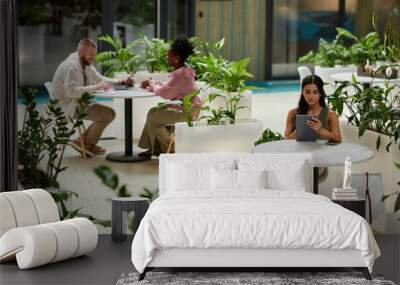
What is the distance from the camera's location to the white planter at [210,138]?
8.78 meters

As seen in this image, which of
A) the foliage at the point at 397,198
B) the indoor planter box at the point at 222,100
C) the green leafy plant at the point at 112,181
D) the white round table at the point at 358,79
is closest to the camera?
the foliage at the point at 397,198

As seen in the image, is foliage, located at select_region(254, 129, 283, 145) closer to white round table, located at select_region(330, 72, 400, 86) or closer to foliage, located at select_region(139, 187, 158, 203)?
foliage, located at select_region(139, 187, 158, 203)

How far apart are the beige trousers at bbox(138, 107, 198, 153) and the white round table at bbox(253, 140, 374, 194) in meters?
2.14

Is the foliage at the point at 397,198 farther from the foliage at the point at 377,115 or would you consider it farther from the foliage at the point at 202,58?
the foliage at the point at 202,58

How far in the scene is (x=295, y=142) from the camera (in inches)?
297

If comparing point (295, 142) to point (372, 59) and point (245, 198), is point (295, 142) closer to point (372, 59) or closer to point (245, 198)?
point (245, 198)

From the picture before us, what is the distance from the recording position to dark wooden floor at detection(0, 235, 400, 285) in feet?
20.1

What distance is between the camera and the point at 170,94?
950 centimetres

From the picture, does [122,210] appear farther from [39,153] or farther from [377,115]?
[377,115]

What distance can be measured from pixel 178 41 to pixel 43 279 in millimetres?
4053

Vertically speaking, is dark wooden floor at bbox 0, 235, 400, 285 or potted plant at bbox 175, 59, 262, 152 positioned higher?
potted plant at bbox 175, 59, 262, 152

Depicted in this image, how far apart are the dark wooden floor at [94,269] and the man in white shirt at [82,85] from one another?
2752 mm

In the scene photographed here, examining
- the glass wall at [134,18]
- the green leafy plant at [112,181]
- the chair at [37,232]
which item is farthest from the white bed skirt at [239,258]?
the glass wall at [134,18]

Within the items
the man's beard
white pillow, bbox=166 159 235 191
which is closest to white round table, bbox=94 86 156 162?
the man's beard
